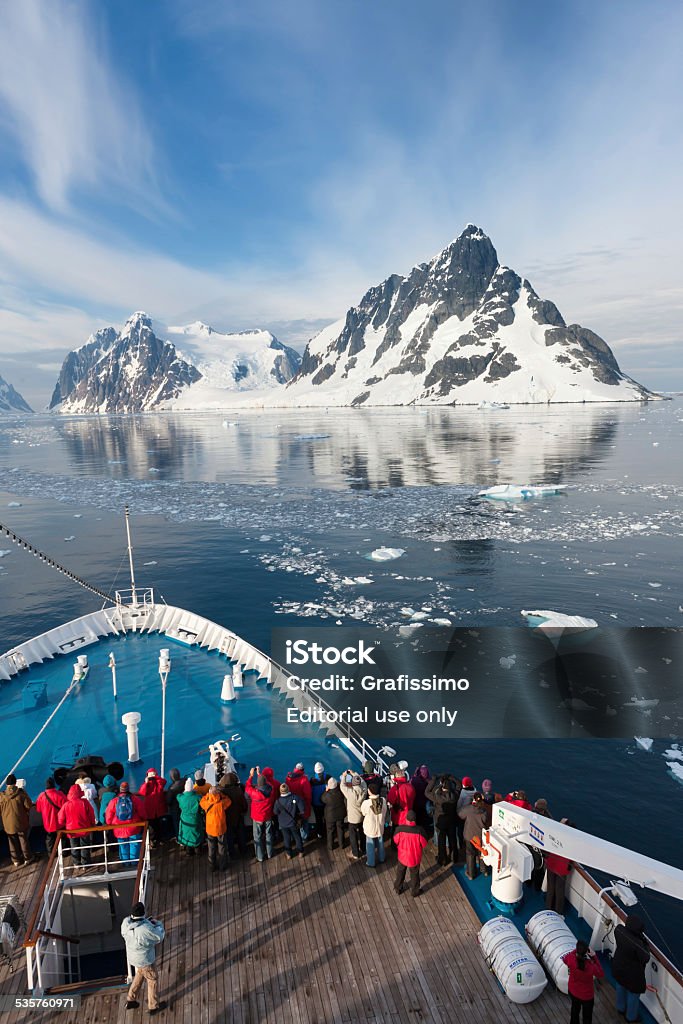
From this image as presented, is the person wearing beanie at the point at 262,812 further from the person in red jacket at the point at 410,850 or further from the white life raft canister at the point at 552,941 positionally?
the white life raft canister at the point at 552,941

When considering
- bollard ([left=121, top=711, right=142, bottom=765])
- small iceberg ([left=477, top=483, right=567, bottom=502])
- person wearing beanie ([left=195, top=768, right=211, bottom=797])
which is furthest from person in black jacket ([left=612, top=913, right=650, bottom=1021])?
small iceberg ([left=477, top=483, right=567, bottom=502])

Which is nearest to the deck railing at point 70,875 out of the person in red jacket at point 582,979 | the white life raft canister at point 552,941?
the white life raft canister at point 552,941

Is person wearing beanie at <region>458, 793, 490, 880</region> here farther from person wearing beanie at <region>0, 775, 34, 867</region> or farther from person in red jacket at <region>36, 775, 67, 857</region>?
person wearing beanie at <region>0, 775, 34, 867</region>

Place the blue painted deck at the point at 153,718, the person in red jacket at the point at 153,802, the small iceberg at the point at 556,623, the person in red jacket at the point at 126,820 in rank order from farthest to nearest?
1. the small iceberg at the point at 556,623
2. the blue painted deck at the point at 153,718
3. the person in red jacket at the point at 153,802
4. the person in red jacket at the point at 126,820

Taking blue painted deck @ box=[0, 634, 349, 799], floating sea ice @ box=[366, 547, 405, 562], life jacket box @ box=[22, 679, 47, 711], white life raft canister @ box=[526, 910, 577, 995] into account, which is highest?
white life raft canister @ box=[526, 910, 577, 995]

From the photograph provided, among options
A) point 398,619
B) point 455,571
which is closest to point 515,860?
point 398,619

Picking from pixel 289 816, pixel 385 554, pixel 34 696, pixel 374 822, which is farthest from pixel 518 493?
pixel 289 816
